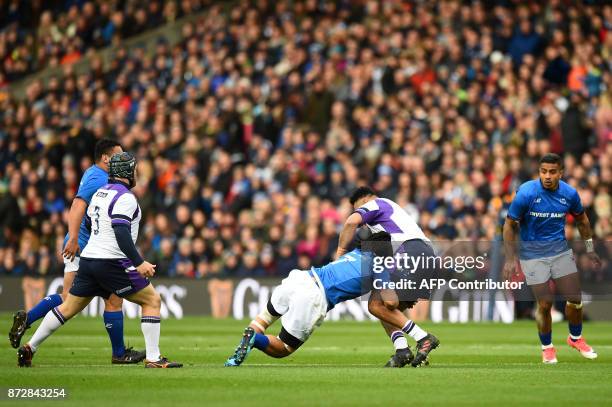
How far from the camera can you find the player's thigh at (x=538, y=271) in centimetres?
1464

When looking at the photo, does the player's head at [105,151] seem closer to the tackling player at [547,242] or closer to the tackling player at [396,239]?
the tackling player at [396,239]

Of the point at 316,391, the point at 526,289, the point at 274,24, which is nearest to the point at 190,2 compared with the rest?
the point at 274,24

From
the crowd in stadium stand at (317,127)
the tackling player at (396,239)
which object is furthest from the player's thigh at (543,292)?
the crowd in stadium stand at (317,127)

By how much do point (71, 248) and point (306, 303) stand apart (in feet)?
9.22

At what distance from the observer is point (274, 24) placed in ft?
102

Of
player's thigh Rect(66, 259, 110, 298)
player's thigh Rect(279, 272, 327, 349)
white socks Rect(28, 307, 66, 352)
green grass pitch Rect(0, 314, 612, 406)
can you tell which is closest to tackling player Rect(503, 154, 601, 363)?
green grass pitch Rect(0, 314, 612, 406)

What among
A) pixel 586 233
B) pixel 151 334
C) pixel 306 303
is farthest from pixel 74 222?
pixel 586 233

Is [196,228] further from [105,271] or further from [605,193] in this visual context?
[105,271]

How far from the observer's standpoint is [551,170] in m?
14.3

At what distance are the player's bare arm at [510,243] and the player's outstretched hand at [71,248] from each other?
4.85 meters

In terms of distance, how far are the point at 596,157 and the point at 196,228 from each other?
8662mm

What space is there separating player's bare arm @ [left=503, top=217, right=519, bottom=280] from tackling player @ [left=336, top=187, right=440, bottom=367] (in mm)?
1220

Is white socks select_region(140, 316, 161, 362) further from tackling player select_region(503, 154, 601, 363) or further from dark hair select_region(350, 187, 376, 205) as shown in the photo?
tackling player select_region(503, 154, 601, 363)

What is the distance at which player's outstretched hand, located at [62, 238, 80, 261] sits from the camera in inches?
552
